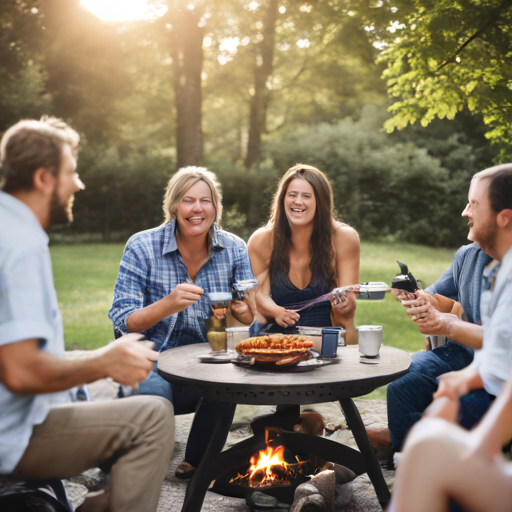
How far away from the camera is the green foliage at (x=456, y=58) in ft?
16.7

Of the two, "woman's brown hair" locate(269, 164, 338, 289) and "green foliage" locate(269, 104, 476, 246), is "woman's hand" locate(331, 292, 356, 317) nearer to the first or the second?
"woman's brown hair" locate(269, 164, 338, 289)

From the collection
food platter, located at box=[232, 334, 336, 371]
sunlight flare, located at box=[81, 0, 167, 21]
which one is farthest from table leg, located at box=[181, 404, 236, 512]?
sunlight flare, located at box=[81, 0, 167, 21]

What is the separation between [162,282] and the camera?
3432mm

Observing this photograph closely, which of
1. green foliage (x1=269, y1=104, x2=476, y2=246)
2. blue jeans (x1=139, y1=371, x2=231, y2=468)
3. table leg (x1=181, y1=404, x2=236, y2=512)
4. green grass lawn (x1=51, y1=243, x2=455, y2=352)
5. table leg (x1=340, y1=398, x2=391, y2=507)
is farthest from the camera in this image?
green foliage (x1=269, y1=104, x2=476, y2=246)

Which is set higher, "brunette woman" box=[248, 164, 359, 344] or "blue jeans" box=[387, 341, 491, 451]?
"brunette woman" box=[248, 164, 359, 344]

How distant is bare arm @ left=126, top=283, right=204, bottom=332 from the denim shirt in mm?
134

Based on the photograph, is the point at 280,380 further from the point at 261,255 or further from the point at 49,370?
the point at 261,255

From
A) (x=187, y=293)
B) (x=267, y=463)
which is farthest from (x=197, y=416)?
(x=187, y=293)

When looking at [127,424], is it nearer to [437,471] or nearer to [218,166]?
[437,471]

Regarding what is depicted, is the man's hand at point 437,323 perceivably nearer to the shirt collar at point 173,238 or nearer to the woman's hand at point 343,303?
the woman's hand at point 343,303

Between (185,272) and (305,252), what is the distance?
3.61 feet

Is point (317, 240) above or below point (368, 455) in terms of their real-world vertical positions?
above

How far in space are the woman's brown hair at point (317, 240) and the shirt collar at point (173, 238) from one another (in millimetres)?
676

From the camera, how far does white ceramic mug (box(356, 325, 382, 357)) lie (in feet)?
8.98
